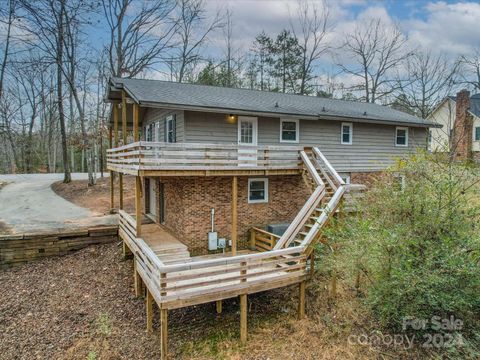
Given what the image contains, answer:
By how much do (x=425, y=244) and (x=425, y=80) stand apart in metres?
20.6

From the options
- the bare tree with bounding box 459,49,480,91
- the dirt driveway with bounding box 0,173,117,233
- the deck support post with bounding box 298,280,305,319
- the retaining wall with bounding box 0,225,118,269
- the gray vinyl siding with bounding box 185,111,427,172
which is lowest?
the deck support post with bounding box 298,280,305,319

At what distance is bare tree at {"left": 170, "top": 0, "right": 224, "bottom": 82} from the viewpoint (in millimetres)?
26203

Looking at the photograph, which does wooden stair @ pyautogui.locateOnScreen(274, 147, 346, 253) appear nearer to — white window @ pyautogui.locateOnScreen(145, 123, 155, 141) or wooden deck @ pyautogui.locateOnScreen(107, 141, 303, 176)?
wooden deck @ pyautogui.locateOnScreen(107, 141, 303, 176)

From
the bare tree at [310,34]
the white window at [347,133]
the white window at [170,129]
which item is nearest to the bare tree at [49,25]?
the white window at [170,129]

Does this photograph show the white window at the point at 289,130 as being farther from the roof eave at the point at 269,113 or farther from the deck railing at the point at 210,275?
the deck railing at the point at 210,275

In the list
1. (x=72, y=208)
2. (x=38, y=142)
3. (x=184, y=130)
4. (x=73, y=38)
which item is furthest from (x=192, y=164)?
(x=38, y=142)

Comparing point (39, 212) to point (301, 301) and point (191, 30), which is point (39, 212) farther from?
point (191, 30)

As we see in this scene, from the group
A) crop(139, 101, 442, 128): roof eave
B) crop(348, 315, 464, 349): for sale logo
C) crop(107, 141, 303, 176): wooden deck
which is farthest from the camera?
crop(139, 101, 442, 128): roof eave

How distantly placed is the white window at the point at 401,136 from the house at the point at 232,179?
0.06 meters

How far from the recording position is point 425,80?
74.3 ft

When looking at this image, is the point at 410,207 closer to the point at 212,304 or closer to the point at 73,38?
the point at 212,304

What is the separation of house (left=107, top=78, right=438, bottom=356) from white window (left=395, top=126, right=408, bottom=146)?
0.06 metres

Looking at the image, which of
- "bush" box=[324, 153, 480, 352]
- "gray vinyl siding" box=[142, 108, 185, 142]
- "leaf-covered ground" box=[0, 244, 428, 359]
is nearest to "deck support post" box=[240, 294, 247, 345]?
"leaf-covered ground" box=[0, 244, 428, 359]

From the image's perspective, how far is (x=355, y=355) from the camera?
7.13 meters
